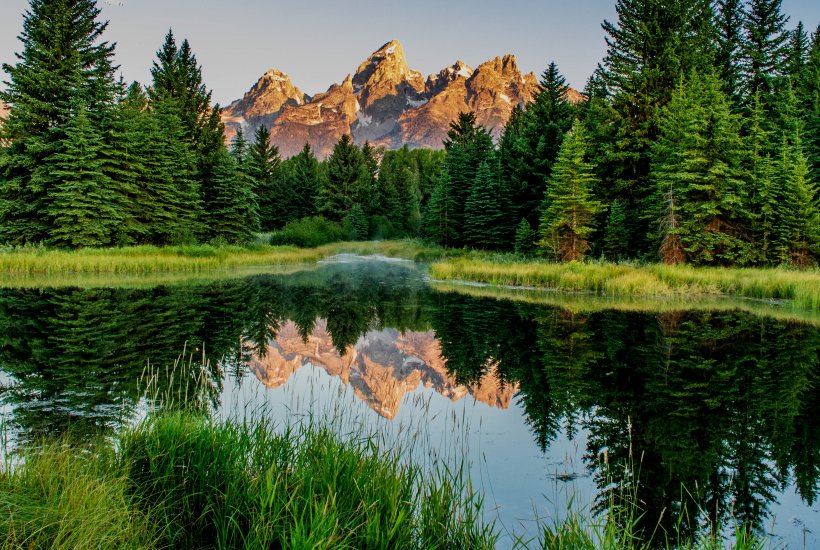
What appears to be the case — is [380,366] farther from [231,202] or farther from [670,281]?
[231,202]

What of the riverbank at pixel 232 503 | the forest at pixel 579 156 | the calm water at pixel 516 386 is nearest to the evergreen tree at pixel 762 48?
the forest at pixel 579 156

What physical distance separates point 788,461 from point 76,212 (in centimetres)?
3329

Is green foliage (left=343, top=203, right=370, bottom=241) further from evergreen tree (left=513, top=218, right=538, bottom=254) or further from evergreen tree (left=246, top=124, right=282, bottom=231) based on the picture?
evergreen tree (left=513, top=218, right=538, bottom=254)

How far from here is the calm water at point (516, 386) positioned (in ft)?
17.1

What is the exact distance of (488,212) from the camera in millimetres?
40312

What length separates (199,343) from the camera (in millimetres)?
11148

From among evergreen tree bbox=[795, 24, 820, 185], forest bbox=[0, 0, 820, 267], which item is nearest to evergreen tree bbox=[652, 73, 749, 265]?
forest bbox=[0, 0, 820, 267]

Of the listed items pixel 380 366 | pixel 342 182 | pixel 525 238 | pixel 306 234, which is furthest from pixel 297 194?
pixel 380 366

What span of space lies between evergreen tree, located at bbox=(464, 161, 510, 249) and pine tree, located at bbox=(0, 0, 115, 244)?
1021 inches

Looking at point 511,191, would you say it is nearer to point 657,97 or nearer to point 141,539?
point 657,97

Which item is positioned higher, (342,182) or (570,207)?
(342,182)

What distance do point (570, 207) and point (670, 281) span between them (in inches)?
348

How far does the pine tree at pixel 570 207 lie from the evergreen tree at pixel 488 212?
28.2 feet

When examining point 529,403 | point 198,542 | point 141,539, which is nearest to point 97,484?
point 141,539
